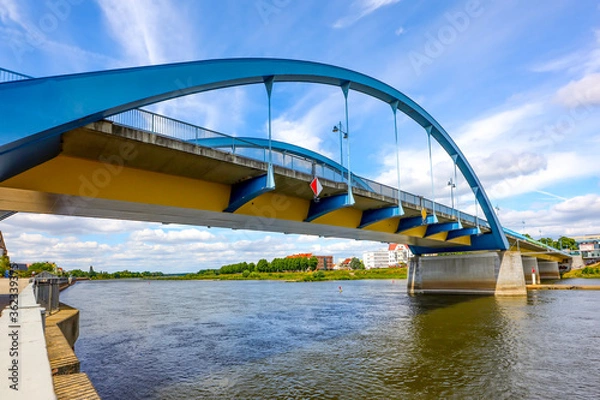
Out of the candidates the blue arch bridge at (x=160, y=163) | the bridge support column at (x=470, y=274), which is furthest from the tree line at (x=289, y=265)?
the blue arch bridge at (x=160, y=163)

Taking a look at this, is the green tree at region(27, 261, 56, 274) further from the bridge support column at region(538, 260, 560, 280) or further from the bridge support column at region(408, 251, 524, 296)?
the bridge support column at region(538, 260, 560, 280)

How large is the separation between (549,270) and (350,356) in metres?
78.0

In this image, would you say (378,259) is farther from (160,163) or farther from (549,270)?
(160,163)

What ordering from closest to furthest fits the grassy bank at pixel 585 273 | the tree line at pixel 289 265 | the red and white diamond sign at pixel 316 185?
the red and white diamond sign at pixel 316 185
the grassy bank at pixel 585 273
the tree line at pixel 289 265

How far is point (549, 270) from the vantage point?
74750 mm

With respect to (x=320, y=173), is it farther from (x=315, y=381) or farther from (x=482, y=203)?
(x=482, y=203)

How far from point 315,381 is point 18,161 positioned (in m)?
8.98

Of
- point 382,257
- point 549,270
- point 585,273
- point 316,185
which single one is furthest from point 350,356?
point 382,257

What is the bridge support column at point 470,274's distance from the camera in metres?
35.2

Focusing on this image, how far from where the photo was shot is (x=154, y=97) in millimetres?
8781

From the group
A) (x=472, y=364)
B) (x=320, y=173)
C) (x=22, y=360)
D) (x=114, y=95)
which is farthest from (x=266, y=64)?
(x=472, y=364)

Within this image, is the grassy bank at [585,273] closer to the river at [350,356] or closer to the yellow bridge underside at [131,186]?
the river at [350,356]

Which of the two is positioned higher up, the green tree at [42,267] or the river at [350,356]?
the green tree at [42,267]

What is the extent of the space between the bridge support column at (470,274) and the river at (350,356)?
1177cm
